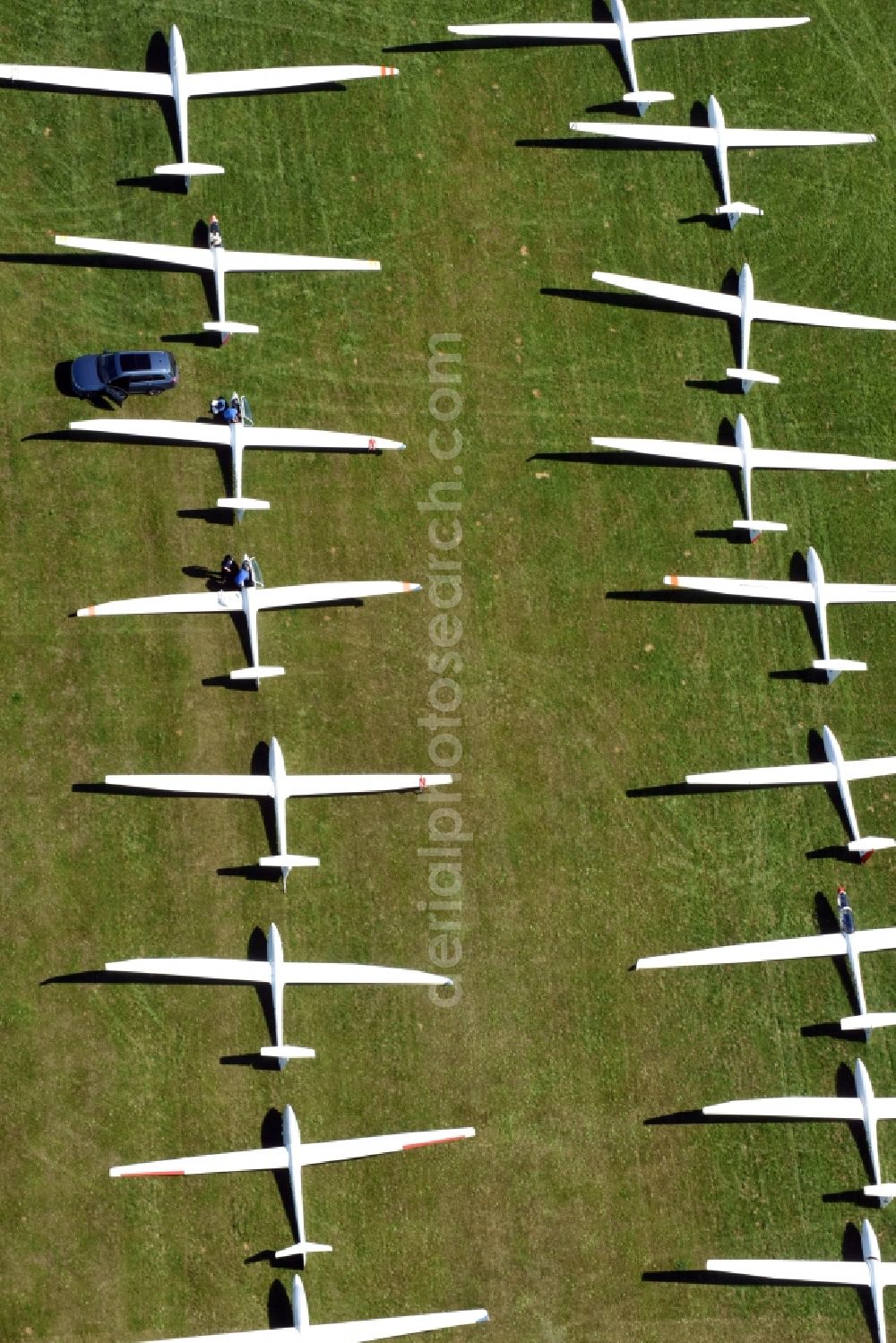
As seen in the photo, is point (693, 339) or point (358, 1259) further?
point (693, 339)

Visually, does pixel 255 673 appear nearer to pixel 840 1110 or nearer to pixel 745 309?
pixel 745 309

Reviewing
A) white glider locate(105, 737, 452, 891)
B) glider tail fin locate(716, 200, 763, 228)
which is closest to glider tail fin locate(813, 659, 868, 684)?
white glider locate(105, 737, 452, 891)

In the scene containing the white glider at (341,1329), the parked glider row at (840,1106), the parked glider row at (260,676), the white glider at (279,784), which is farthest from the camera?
the parked glider row at (840,1106)

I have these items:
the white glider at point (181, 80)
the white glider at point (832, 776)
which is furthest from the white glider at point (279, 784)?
the white glider at point (181, 80)

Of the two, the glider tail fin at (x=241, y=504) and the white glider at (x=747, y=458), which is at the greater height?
the white glider at (x=747, y=458)

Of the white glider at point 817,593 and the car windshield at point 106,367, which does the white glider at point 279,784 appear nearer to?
the white glider at point 817,593

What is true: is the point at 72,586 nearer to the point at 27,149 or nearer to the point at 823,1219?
the point at 27,149

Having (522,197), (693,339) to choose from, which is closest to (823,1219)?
(693,339)
